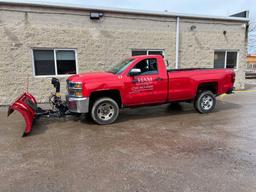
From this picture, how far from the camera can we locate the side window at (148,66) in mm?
6531

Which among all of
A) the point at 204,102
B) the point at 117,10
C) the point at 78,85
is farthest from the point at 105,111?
the point at 117,10

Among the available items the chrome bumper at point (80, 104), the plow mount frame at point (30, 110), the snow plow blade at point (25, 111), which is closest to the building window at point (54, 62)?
the plow mount frame at point (30, 110)

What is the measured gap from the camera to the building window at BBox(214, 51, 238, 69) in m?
12.7

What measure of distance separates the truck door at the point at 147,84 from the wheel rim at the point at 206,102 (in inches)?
63.0

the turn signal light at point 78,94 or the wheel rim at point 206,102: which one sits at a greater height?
the turn signal light at point 78,94

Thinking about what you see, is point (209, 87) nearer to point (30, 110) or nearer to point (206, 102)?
point (206, 102)

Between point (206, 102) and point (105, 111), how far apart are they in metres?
3.73

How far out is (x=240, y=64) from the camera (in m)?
13.0

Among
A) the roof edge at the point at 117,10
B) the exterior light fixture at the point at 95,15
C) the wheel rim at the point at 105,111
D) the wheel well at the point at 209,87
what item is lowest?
the wheel rim at the point at 105,111

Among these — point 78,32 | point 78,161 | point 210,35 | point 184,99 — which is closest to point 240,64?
point 210,35

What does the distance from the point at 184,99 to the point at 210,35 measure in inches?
268

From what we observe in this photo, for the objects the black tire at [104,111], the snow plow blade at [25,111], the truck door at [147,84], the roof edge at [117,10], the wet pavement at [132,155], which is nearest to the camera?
the wet pavement at [132,155]

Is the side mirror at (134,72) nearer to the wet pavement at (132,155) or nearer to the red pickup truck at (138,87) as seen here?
the red pickup truck at (138,87)

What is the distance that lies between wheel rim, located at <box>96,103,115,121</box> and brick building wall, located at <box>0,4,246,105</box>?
13.2 ft
